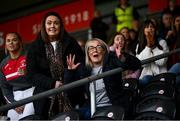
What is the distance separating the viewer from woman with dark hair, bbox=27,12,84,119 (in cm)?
519

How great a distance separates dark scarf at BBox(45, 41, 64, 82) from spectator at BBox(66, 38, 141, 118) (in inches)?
5.0

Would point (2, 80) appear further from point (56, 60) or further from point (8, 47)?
point (56, 60)

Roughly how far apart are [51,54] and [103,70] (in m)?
0.59

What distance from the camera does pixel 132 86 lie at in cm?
577

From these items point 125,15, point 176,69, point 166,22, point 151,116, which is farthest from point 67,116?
point 125,15

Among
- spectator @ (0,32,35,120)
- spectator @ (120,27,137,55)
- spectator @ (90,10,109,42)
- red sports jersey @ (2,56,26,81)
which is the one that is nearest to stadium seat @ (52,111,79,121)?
spectator @ (0,32,35,120)

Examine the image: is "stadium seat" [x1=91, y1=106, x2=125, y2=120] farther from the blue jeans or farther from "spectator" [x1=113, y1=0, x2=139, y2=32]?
"spectator" [x1=113, y1=0, x2=139, y2=32]

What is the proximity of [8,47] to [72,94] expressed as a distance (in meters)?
1.15

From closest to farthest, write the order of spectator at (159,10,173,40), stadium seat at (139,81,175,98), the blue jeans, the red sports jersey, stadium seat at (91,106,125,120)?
1. stadium seat at (91,106,125,120)
2. stadium seat at (139,81,175,98)
3. the red sports jersey
4. the blue jeans
5. spectator at (159,10,173,40)

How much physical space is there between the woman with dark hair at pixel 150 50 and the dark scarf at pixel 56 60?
1295mm

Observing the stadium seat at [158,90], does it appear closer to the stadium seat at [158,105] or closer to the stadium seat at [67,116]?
the stadium seat at [158,105]

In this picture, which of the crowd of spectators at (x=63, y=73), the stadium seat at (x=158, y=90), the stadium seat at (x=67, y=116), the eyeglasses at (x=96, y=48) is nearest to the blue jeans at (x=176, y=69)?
the crowd of spectators at (x=63, y=73)

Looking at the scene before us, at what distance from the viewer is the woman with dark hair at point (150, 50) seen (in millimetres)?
6171

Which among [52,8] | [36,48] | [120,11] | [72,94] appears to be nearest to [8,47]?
[36,48]
